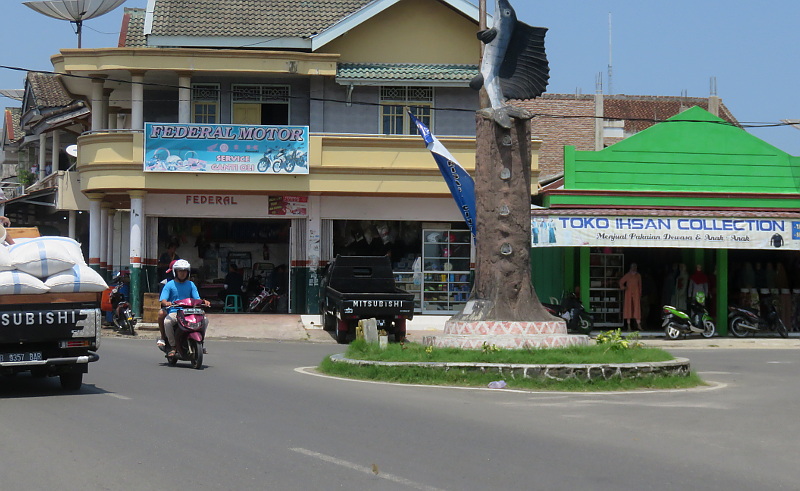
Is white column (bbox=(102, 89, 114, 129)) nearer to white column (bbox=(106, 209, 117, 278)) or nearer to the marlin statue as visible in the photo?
white column (bbox=(106, 209, 117, 278))

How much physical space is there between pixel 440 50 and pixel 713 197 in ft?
28.9

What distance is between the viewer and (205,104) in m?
29.6

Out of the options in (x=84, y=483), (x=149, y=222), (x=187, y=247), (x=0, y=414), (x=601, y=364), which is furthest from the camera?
(x=187, y=247)

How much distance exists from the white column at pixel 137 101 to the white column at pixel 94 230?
109 inches

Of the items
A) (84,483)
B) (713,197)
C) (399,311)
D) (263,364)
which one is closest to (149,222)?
(399,311)

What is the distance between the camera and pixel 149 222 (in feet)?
94.2

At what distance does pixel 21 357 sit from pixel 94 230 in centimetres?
1803

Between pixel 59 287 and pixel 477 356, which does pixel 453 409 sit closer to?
pixel 477 356

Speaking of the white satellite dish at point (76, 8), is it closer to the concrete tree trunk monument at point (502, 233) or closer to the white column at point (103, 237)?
the white column at point (103, 237)

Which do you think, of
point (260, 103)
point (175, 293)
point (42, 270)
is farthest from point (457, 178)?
point (42, 270)

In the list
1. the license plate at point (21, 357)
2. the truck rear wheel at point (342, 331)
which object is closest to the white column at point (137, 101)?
A: the truck rear wheel at point (342, 331)

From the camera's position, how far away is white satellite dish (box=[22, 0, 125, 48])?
104 feet

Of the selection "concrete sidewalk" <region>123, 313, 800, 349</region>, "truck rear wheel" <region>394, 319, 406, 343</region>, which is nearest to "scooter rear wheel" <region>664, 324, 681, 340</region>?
"concrete sidewalk" <region>123, 313, 800, 349</region>

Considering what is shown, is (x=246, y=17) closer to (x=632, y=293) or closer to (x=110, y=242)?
(x=110, y=242)
